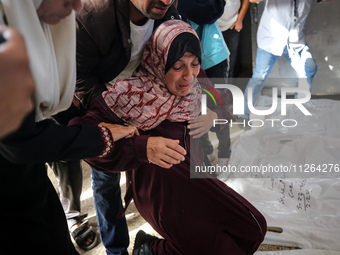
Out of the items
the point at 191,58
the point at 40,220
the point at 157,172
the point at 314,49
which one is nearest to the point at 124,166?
the point at 157,172

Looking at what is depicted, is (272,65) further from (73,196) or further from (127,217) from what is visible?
(73,196)

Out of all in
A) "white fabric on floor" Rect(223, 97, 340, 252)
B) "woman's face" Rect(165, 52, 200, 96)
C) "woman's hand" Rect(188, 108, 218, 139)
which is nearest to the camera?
"woman's face" Rect(165, 52, 200, 96)

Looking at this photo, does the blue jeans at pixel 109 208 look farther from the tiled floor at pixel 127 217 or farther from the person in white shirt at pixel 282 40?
the person in white shirt at pixel 282 40

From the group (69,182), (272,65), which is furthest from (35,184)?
(272,65)

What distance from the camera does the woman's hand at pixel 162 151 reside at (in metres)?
0.76

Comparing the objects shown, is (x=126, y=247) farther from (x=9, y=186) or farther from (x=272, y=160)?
(x=272, y=160)

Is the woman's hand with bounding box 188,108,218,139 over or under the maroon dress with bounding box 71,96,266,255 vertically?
over

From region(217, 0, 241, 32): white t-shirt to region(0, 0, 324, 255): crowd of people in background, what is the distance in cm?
18

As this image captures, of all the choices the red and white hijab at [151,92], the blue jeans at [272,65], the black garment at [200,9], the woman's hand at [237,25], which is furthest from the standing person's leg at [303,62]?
the red and white hijab at [151,92]

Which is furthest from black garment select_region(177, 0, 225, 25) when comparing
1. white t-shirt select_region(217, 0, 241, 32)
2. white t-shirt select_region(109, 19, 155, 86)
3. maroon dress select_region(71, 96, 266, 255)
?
maroon dress select_region(71, 96, 266, 255)

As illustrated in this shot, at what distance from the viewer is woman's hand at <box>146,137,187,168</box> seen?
0.76 metres

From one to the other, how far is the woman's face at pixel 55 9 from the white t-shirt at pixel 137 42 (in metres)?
0.36

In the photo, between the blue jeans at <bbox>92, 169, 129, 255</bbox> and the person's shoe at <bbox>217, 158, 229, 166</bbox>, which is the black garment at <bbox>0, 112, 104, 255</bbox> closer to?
the blue jeans at <bbox>92, 169, 129, 255</bbox>

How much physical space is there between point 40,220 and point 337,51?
1872mm
